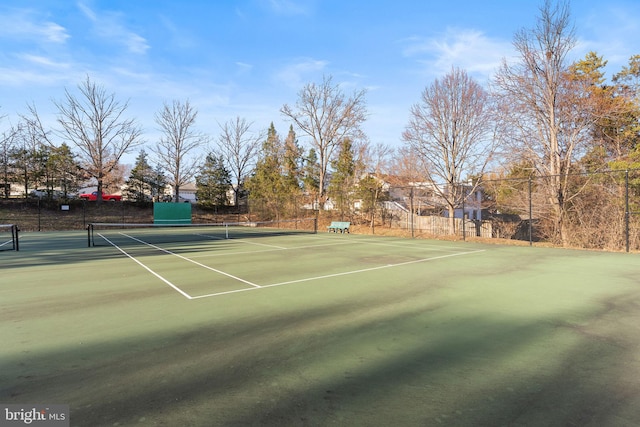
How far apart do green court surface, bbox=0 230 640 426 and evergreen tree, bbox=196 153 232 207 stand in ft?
108

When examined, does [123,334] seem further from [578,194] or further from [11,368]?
[578,194]

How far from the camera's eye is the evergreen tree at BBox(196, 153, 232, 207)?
1532 inches

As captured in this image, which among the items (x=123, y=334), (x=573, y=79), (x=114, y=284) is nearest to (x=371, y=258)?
(x=114, y=284)

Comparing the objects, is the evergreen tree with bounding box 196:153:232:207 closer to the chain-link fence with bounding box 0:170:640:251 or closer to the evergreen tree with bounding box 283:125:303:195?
the chain-link fence with bounding box 0:170:640:251

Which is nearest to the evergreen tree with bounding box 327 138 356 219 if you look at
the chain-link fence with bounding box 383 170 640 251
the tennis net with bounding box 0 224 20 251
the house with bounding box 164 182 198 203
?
the chain-link fence with bounding box 383 170 640 251

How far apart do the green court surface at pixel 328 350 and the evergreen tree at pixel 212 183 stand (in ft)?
108

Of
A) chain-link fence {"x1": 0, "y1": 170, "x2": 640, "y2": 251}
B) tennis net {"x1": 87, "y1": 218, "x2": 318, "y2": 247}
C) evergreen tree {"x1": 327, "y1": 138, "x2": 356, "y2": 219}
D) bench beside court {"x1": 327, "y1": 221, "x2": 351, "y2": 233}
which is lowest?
tennis net {"x1": 87, "y1": 218, "x2": 318, "y2": 247}

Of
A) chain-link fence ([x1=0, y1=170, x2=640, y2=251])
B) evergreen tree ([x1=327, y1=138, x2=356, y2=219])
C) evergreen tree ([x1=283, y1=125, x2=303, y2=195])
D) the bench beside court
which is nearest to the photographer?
chain-link fence ([x1=0, y1=170, x2=640, y2=251])

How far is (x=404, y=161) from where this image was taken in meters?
24.1

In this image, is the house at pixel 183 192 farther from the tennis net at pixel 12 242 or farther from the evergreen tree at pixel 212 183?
the tennis net at pixel 12 242

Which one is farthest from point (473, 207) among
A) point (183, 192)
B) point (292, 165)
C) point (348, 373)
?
point (183, 192)

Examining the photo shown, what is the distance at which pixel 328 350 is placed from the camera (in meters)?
3.32

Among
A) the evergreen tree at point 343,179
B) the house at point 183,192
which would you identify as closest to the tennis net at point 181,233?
the evergreen tree at point 343,179

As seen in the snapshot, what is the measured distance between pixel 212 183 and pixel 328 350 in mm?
38486
